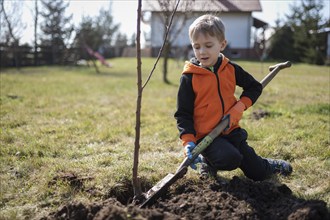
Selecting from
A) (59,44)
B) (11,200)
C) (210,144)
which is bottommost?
(11,200)

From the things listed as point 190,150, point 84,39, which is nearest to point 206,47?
point 190,150

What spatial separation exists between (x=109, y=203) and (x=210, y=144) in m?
0.94

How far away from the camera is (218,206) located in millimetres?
2203

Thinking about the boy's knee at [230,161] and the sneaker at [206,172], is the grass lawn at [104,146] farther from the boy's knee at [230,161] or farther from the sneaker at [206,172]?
the boy's knee at [230,161]

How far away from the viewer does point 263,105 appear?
644 centimetres

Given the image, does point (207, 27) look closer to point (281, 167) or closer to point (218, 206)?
point (218, 206)

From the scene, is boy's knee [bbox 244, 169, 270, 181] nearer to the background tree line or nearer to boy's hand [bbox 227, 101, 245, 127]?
boy's hand [bbox 227, 101, 245, 127]

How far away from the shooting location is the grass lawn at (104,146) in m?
2.67

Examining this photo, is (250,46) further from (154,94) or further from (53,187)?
(53,187)

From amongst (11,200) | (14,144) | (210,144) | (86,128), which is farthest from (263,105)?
(11,200)

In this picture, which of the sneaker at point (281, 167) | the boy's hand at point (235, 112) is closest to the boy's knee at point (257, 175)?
the sneaker at point (281, 167)

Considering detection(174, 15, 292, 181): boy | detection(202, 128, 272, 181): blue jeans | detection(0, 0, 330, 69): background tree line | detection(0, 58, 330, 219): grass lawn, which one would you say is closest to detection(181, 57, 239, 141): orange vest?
detection(174, 15, 292, 181): boy

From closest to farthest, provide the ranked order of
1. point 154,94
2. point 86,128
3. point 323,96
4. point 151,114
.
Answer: point 86,128
point 151,114
point 323,96
point 154,94

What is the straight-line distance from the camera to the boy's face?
2646mm
